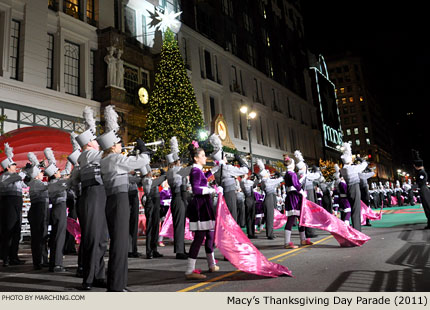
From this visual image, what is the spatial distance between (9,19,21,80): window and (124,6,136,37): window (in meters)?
8.76

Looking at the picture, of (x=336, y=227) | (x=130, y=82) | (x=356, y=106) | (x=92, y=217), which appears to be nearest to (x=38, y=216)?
(x=92, y=217)

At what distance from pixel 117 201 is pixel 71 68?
19.8 metres

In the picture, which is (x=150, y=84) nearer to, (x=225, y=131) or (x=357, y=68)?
(x=225, y=131)

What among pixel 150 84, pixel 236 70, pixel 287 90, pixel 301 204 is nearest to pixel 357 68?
pixel 287 90

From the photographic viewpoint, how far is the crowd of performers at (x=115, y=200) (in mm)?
4484

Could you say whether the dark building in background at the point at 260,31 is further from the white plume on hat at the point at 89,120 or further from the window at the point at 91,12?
the white plume on hat at the point at 89,120

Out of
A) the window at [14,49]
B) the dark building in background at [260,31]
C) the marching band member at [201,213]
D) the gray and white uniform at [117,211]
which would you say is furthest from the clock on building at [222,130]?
the gray and white uniform at [117,211]

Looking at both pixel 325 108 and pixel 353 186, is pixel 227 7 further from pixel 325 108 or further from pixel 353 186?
pixel 353 186

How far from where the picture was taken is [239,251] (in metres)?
5.19

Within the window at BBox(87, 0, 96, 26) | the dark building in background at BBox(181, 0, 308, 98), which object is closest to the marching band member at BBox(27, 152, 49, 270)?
the window at BBox(87, 0, 96, 26)

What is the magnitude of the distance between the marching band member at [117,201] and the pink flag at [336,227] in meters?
5.11

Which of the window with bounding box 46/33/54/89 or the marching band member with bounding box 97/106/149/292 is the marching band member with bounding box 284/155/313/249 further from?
the window with bounding box 46/33/54/89
